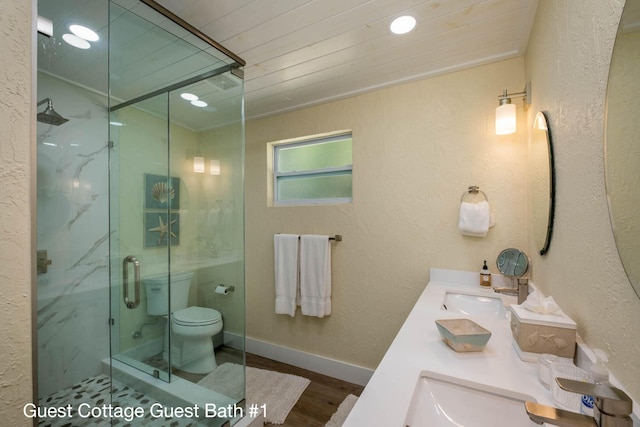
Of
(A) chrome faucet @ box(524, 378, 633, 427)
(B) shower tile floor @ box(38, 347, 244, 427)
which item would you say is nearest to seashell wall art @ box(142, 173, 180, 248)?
(B) shower tile floor @ box(38, 347, 244, 427)

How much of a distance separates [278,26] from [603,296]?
64.5 inches

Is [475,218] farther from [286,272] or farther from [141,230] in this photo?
[141,230]

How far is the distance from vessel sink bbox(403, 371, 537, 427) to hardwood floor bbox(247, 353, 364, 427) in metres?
1.26

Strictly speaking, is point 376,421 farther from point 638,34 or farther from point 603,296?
point 638,34

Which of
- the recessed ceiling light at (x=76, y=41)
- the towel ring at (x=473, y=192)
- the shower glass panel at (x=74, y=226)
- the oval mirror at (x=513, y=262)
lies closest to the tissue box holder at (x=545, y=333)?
the oval mirror at (x=513, y=262)

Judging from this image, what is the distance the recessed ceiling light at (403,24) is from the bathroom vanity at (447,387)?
1.44 metres

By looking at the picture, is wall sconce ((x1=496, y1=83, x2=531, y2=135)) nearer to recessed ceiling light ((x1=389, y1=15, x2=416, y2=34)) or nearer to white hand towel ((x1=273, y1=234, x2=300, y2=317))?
recessed ceiling light ((x1=389, y1=15, x2=416, y2=34))

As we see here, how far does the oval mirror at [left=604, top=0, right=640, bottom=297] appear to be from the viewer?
0.49 metres

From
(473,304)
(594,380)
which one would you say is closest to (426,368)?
(594,380)

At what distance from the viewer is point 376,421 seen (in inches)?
22.7

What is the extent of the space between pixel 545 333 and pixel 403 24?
4.73 feet

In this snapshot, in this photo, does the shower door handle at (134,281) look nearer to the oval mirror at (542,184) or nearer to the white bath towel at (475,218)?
the white bath towel at (475,218)

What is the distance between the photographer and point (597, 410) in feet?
1.46

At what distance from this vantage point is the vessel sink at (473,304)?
4.75ft
